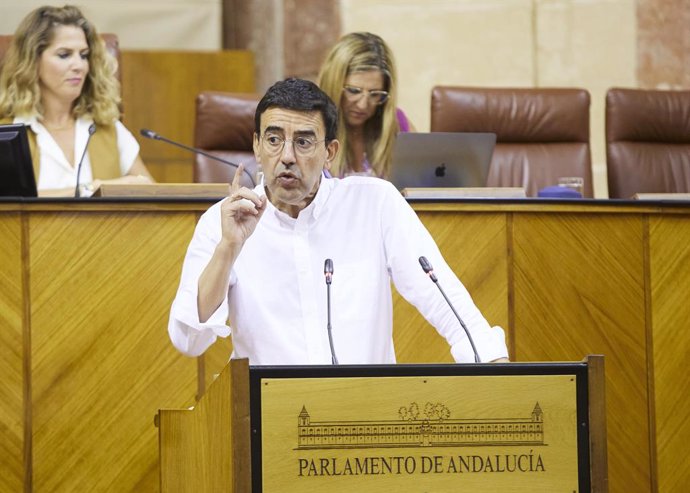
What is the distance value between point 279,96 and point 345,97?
1.46m

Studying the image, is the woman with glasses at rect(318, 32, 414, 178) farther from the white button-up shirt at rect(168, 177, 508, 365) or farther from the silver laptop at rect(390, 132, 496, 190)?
the white button-up shirt at rect(168, 177, 508, 365)

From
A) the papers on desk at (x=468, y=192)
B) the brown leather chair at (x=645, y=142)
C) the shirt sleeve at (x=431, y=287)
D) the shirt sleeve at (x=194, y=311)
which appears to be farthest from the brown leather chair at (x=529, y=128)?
the shirt sleeve at (x=194, y=311)

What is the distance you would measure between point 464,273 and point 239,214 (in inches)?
45.6

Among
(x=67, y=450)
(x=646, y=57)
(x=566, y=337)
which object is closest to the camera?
(x=67, y=450)

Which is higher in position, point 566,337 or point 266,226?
point 266,226

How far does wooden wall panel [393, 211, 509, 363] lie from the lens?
3.27m

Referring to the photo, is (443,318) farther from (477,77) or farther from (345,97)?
(477,77)

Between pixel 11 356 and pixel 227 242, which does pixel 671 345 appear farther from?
pixel 11 356

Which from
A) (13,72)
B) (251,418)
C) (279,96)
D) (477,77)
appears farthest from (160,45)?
(251,418)

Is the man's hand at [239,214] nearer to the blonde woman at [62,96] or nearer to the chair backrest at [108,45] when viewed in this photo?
the blonde woman at [62,96]

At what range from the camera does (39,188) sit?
153 inches

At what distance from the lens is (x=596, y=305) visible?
3.33m

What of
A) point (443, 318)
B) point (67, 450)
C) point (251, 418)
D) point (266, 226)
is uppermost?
point (266, 226)

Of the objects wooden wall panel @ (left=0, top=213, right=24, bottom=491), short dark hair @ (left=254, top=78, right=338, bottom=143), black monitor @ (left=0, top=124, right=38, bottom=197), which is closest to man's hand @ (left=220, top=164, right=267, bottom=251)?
short dark hair @ (left=254, top=78, right=338, bottom=143)
